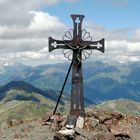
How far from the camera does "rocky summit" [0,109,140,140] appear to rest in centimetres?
3180

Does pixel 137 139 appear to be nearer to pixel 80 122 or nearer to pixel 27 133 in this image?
pixel 80 122

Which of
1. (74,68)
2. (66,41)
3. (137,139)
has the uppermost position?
(66,41)

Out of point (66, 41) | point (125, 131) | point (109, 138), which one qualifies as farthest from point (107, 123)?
point (66, 41)

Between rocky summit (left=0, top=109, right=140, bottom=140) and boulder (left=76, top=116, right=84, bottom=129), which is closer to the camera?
rocky summit (left=0, top=109, right=140, bottom=140)

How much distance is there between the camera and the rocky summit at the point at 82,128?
104ft

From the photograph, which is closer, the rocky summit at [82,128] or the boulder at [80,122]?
the rocky summit at [82,128]

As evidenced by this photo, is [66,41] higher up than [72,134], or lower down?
higher up

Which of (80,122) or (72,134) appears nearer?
(72,134)

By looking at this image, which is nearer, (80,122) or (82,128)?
(82,128)

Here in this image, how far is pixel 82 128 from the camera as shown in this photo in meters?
35.5

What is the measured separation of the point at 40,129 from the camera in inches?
1435

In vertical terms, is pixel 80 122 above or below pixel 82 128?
above

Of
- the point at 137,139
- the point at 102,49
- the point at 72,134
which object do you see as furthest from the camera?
the point at 102,49

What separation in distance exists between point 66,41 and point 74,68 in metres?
2.86
